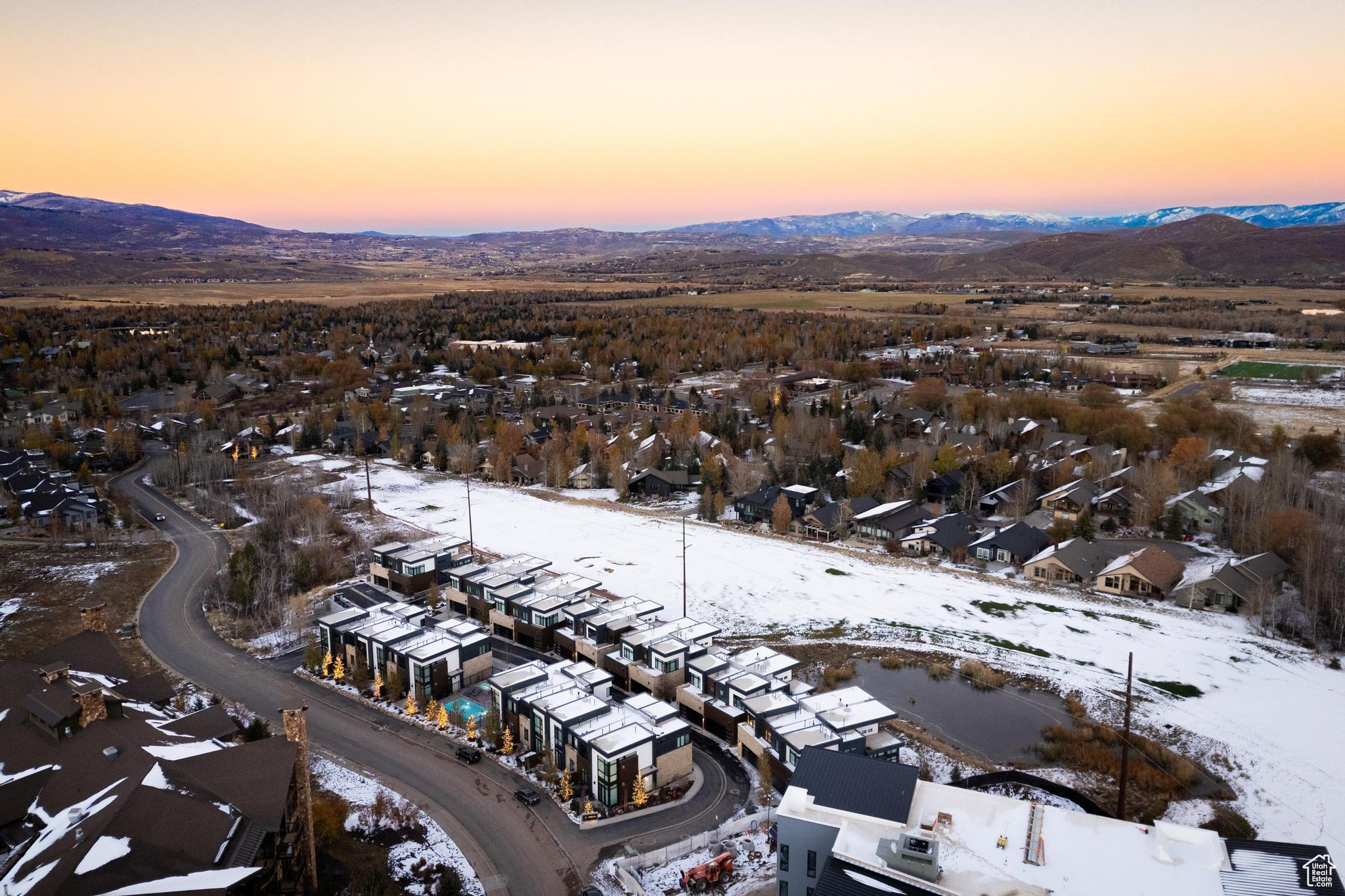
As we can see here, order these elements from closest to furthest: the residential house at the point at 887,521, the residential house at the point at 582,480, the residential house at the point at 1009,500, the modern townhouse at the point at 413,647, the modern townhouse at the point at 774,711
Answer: the modern townhouse at the point at 774,711 → the modern townhouse at the point at 413,647 → the residential house at the point at 887,521 → the residential house at the point at 1009,500 → the residential house at the point at 582,480

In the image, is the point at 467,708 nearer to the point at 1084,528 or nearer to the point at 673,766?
the point at 673,766

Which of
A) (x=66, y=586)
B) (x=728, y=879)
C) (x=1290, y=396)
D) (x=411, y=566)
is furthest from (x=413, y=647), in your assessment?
(x=1290, y=396)

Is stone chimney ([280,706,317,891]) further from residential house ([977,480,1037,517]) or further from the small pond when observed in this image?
residential house ([977,480,1037,517])

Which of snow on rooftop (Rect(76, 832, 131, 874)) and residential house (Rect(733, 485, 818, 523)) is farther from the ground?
snow on rooftop (Rect(76, 832, 131, 874))

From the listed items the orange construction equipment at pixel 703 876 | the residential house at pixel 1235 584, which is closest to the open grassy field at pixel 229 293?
the residential house at pixel 1235 584

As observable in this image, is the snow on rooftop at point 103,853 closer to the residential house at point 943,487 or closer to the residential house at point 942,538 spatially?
the residential house at point 942,538

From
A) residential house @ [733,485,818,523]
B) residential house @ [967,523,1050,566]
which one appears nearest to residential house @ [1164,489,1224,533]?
residential house @ [967,523,1050,566]
